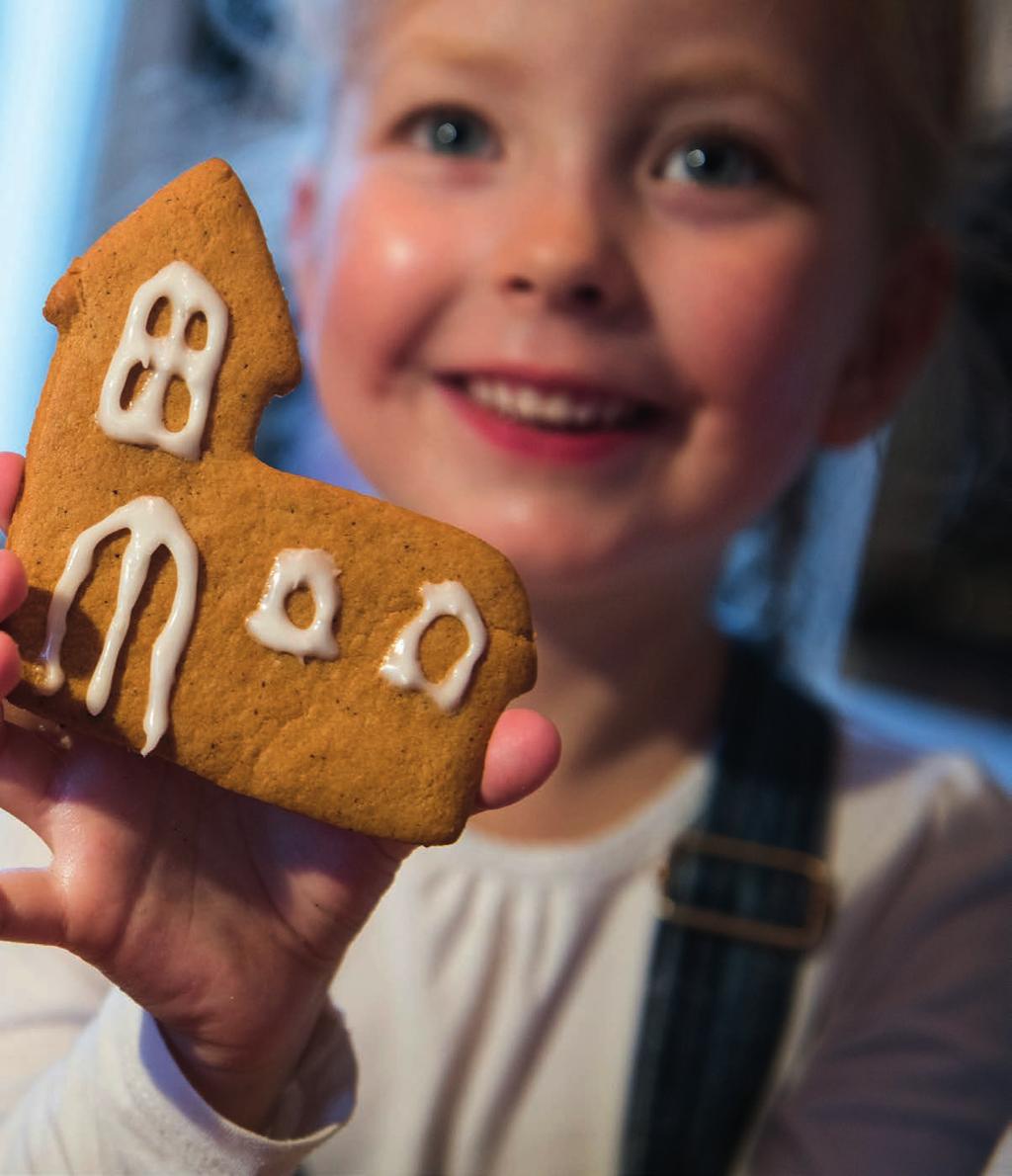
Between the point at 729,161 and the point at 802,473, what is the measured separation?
0.33 meters

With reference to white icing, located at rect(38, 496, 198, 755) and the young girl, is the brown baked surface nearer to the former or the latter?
white icing, located at rect(38, 496, 198, 755)

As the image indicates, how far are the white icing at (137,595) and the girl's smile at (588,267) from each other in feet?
0.88

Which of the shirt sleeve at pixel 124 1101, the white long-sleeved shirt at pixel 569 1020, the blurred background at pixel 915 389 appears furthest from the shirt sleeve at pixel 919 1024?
the shirt sleeve at pixel 124 1101

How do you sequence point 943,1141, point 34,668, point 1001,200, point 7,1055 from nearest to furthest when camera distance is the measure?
point 34,668, point 7,1055, point 943,1141, point 1001,200

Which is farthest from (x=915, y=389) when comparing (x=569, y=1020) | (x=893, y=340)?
(x=569, y=1020)

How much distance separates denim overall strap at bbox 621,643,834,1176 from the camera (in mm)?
595

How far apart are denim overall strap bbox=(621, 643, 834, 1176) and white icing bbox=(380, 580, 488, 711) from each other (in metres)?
0.32

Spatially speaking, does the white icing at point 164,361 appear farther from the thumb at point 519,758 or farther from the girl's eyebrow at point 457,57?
the girl's eyebrow at point 457,57

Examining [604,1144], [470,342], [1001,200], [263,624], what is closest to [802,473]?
[1001,200]

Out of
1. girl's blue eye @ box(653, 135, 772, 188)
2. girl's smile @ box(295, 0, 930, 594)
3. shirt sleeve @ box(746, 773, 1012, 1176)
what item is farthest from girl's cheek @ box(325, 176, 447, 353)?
shirt sleeve @ box(746, 773, 1012, 1176)

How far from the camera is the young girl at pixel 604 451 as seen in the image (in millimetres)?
541

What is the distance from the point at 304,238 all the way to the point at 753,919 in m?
0.49

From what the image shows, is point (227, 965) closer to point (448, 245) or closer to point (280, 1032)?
point (280, 1032)

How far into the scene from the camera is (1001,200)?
847 mm
